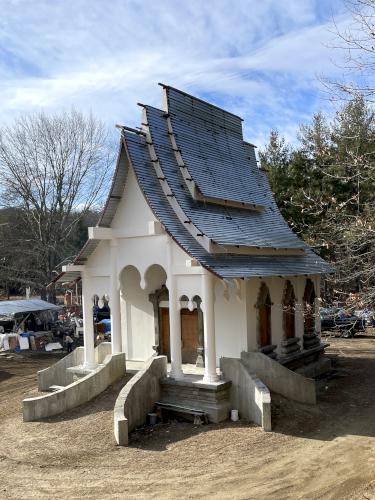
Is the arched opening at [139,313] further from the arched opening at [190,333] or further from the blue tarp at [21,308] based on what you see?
the blue tarp at [21,308]

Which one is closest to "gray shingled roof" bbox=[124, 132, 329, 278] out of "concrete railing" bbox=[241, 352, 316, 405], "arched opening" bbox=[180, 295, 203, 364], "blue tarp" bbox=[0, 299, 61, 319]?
"arched opening" bbox=[180, 295, 203, 364]

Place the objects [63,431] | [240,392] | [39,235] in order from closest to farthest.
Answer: [63,431]
[240,392]
[39,235]

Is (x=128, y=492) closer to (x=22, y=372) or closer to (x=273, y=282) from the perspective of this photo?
(x=273, y=282)

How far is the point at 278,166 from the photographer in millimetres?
36469

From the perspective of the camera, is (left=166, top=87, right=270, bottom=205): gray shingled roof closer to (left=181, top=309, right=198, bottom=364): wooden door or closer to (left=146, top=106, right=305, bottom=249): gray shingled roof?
(left=146, top=106, right=305, bottom=249): gray shingled roof

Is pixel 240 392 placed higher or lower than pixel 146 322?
lower

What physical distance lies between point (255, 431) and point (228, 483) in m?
3.00

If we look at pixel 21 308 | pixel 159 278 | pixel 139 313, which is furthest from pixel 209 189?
pixel 21 308

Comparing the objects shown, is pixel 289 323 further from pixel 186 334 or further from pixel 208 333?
pixel 208 333

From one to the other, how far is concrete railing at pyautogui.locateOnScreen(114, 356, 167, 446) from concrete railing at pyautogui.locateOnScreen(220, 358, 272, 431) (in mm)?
1959

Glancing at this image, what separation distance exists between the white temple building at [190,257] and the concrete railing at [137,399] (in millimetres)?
579

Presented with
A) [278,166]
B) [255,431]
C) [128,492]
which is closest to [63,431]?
[128,492]

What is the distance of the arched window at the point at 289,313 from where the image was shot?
19.2 m

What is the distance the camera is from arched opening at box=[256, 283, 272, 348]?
56.9 ft
